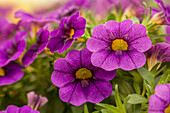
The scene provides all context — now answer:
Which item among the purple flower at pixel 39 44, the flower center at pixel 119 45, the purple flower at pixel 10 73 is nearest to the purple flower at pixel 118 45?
the flower center at pixel 119 45

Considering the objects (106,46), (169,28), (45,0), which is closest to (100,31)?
(106,46)

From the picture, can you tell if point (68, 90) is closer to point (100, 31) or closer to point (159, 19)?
point (100, 31)

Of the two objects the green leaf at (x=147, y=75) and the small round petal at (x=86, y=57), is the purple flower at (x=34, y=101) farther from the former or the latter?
the green leaf at (x=147, y=75)

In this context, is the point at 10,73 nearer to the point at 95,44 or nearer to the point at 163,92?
the point at 95,44

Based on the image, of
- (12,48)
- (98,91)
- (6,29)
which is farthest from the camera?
(6,29)

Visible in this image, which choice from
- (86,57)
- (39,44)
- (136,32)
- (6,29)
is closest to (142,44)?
(136,32)
